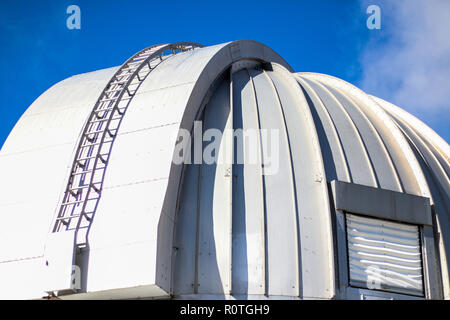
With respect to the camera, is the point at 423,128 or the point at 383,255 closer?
the point at 383,255

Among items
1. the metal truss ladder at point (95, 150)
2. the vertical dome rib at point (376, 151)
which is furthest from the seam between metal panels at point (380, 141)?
the metal truss ladder at point (95, 150)

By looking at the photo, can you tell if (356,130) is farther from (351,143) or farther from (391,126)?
(391,126)

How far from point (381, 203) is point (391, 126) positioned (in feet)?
11.8

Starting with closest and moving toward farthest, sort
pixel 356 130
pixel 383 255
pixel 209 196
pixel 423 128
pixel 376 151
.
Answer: pixel 383 255 → pixel 209 196 → pixel 376 151 → pixel 356 130 → pixel 423 128

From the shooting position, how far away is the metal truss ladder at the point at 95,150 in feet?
50.3

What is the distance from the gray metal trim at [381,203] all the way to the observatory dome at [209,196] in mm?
31

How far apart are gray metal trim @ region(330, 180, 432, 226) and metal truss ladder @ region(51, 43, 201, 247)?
17.5 ft

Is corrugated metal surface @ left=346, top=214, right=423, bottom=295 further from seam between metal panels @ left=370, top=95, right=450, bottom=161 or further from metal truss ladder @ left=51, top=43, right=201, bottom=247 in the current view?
metal truss ladder @ left=51, top=43, right=201, bottom=247

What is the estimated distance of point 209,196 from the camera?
16.0 metres

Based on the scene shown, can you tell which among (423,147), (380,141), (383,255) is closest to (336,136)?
(380,141)
